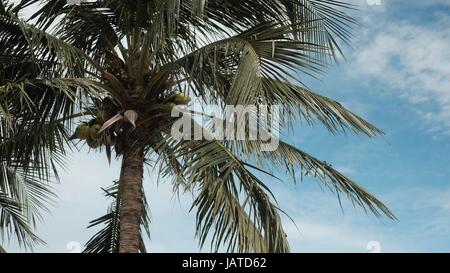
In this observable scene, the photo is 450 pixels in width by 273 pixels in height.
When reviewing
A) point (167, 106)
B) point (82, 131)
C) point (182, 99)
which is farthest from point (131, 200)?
point (182, 99)

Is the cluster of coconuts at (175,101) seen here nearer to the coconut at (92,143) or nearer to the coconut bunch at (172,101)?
the coconut bunch at (172,101)

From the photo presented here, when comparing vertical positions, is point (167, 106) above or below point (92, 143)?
above

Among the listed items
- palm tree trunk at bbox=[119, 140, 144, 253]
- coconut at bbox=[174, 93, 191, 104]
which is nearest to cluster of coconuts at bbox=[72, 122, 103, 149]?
palm tree trunk at bbox=[119, 140, 144, 253]

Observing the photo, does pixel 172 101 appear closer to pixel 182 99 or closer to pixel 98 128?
pixel 182 99

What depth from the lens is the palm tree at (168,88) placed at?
705 centimetres

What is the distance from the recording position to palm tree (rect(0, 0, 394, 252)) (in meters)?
7.05

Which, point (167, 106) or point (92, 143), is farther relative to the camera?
point (92, 143)

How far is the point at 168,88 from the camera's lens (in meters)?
8.18

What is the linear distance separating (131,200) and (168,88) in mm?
1303
